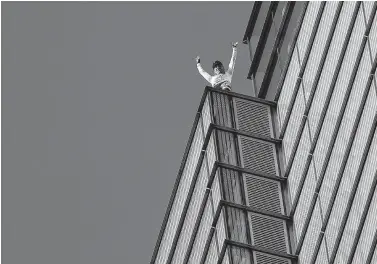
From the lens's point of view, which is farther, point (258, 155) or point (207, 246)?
point (258, 155)

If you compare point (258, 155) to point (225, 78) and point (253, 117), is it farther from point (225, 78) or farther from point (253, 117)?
point (225, 78)

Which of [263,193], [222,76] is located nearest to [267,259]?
[263,193]

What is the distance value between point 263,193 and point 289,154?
6.24ft

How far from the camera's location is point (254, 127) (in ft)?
379

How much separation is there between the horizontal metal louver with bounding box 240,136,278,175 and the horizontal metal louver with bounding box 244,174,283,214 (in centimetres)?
85

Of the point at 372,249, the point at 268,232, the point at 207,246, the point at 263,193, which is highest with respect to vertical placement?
the point at 263,193

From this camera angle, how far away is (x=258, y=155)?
114m

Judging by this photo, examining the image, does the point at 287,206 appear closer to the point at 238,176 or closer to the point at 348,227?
the point at 238,176

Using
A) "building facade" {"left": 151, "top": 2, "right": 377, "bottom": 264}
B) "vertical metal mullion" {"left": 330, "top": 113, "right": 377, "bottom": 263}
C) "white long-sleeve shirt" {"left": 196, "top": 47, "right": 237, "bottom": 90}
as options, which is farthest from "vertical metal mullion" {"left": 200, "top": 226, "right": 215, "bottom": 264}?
"vertical metal mullion" {"left": 330, "top": 113, "right": 377, "bottom": 263}

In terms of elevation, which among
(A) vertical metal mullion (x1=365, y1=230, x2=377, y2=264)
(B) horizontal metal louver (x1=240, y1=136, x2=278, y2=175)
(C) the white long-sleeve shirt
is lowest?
(A) vertical metal mullion (x1=365, y1=230, x2=377, y2=264)

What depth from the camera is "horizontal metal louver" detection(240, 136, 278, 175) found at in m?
113

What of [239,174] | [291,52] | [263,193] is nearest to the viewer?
[263,193]

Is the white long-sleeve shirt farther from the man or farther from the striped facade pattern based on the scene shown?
the striped facade pattern

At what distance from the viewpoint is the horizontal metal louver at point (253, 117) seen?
11519 centimetres
